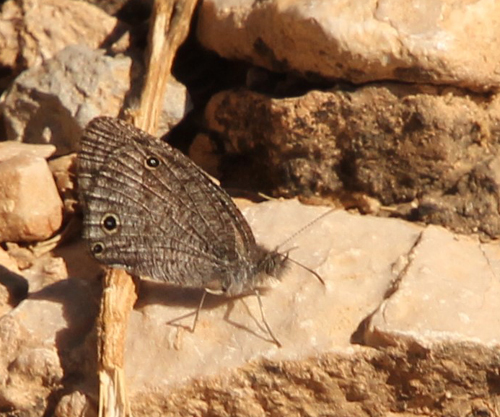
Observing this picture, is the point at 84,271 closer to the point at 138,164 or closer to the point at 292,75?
the point at 138,164

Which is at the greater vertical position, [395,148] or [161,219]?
[395,148]

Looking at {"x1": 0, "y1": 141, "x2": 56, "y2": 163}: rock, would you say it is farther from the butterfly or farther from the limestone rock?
the butterfly

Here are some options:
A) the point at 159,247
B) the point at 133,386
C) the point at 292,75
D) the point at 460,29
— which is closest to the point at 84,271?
the point at 159,247

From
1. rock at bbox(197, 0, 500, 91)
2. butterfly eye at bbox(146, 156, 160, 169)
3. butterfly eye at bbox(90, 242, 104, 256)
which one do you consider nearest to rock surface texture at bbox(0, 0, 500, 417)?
rock at bbox(197, 0, 500, 91)

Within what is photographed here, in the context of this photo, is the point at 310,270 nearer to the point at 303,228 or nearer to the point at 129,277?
the point at 303,228

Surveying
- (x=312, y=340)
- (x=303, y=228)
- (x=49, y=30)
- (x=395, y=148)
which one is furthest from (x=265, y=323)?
(x=49, y=30)

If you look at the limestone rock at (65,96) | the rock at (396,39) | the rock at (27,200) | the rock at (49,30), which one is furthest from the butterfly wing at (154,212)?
the rock at (49,30)
